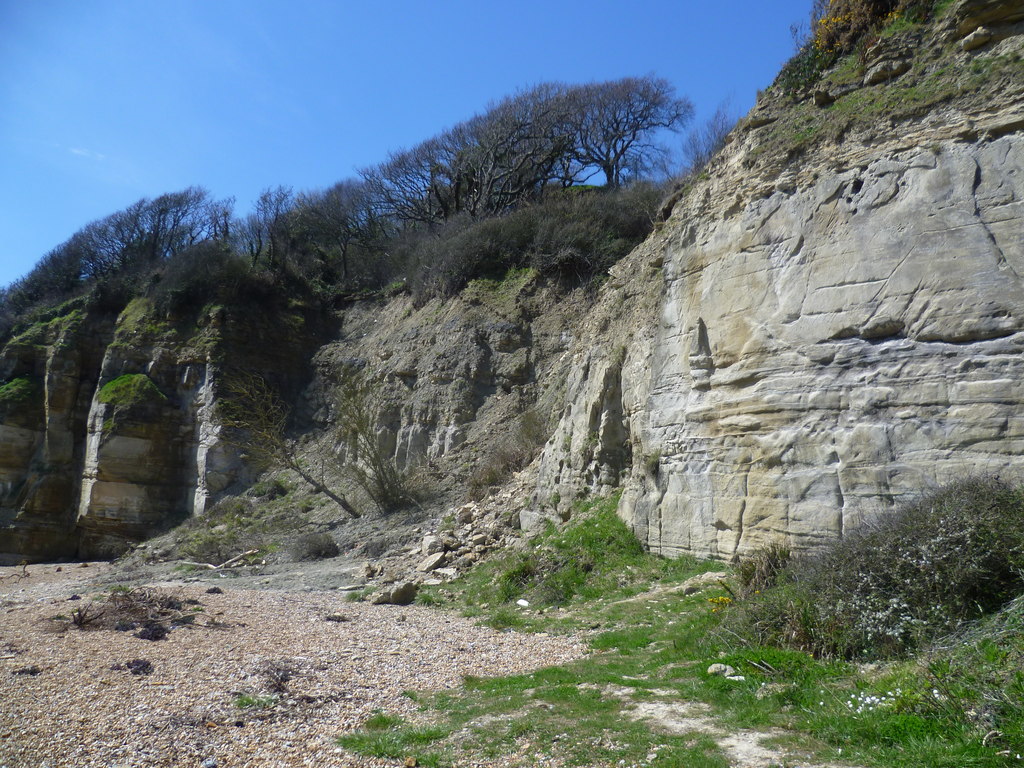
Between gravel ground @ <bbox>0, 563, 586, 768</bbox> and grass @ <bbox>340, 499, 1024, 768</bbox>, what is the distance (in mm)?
503

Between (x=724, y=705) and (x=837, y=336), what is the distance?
5.42 meters

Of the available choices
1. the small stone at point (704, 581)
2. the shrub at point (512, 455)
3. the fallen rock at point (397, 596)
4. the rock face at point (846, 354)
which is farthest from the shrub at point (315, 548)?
the small stone at point (704, 581)

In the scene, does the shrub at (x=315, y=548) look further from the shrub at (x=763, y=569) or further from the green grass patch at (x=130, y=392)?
the green grass patch at (x=130, y=392)

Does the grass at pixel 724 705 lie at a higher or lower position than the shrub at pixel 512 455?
lower

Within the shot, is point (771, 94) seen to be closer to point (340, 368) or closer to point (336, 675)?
point (336, 675)

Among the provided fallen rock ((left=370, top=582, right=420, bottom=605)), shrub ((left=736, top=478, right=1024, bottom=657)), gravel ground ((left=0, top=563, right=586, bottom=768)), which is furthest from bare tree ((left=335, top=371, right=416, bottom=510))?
shrub ((left=736, top=478, right=1024, bottom=657))

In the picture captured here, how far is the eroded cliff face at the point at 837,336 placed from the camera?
7.88 m

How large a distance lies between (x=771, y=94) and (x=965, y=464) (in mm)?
7449

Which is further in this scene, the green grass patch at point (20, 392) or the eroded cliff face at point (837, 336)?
the green grass patch at point (20, 392)

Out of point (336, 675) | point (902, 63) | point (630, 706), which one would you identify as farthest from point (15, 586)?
point (902, 63)

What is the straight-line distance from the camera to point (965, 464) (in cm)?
757

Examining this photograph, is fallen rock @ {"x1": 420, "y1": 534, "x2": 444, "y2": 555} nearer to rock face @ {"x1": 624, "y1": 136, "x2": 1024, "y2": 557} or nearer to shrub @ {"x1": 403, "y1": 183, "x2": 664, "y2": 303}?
rock face @ {"x1": 624, "y1": 136, "x2": 1024, "y2": 557}

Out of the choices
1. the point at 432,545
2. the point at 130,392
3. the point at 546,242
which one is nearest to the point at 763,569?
the point at 432,545

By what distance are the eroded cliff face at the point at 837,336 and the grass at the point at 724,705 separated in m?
2.18
